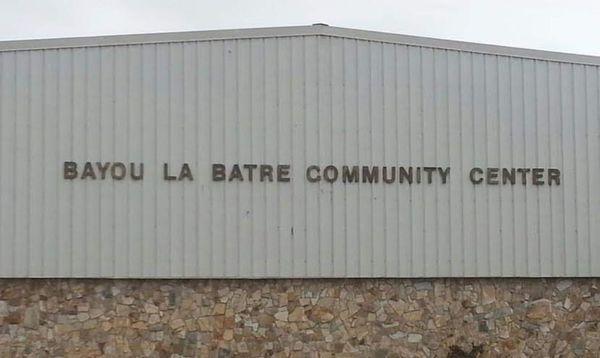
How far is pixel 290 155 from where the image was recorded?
46.3 feet

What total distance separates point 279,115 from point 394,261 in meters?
2.85

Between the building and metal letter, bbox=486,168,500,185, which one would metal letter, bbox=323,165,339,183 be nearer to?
the building

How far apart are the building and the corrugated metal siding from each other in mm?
30

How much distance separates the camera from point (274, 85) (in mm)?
14188

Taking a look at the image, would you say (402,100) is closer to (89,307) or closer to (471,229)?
(471,229)

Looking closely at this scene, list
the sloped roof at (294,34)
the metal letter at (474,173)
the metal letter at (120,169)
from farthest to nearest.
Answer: the metal letter at (474,173)
the sloped roof at (294,34)
the metal letter at (120,169)

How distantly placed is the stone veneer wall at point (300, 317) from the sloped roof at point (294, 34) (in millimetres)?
3529

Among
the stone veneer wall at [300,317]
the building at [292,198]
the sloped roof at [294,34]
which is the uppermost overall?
the sloped roof at [294,34]

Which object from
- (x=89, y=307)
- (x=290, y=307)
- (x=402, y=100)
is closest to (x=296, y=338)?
(x=290, y=307)

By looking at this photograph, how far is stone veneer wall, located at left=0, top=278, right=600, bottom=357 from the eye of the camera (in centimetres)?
1346

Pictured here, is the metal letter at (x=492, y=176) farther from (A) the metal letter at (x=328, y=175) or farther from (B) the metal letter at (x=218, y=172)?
(B) the metal letter at (x=218, y=172)

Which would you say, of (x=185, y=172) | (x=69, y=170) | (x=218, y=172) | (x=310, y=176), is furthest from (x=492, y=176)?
(x=69, y=170)

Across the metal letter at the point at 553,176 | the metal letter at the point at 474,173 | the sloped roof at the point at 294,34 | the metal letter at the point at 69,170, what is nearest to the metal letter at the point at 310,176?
the sloped roof at the point at 294,34

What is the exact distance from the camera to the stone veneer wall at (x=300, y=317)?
13461mm
